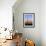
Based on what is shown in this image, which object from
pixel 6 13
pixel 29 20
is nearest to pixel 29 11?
pixel 29 20

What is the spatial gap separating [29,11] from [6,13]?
1696mm

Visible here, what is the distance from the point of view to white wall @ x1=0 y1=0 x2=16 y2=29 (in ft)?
15.6

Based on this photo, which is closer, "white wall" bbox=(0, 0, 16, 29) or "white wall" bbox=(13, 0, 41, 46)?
"white wall" bbox=(0, 0, 16, 29)

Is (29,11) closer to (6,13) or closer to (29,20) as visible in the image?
(29,20)

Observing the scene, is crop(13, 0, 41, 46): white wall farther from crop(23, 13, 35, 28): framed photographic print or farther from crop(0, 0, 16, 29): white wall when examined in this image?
crop(0, 0, 16, 29): white wall

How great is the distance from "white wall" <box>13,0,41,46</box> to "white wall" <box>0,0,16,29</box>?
1.38 m

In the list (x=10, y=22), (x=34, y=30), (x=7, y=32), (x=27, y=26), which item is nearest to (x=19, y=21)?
(x=27, y=26)

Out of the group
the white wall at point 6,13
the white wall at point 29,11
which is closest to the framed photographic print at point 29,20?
the white wall at point 29,11

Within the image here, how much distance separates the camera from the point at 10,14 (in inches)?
189

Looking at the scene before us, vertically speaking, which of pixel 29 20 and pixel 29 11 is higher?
pixel 29 11

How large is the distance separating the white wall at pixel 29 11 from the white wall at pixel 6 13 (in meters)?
1.38

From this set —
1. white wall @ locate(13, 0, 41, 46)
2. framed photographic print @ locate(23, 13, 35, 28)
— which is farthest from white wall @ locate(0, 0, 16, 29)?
framed photographic print @ locate(23, 13, 35, 28)

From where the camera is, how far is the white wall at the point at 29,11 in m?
6.17

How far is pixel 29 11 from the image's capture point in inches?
243
